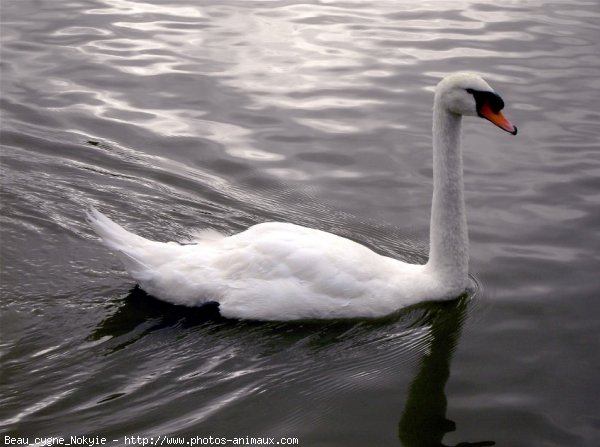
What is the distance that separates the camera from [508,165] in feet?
33.0

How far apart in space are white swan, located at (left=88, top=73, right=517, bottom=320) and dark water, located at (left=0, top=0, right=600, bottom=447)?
0.16 m

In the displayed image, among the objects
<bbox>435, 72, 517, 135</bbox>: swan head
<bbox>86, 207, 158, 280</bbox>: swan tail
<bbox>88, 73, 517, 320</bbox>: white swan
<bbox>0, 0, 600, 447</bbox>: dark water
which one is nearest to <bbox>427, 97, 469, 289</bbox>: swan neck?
<bbox>88, 73, 517, 320</bbox>: white swan

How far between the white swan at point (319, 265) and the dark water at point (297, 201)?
0.16 m

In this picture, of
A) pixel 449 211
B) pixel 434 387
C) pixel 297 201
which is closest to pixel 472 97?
pixel 449 211

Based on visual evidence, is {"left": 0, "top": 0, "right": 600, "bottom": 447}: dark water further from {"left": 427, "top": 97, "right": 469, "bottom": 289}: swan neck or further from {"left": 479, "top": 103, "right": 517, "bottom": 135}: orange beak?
{"left": 479, "top": 103, "right": 517, "bottom": 135}: orange beak

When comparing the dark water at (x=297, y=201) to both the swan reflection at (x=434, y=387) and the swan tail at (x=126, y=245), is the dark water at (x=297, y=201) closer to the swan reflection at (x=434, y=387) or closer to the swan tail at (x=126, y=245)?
the swan reflection at (x=434, y=387)

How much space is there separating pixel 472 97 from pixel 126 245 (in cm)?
287

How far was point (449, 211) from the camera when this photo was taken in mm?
7293

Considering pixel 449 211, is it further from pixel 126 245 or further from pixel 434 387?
pixel 126 245

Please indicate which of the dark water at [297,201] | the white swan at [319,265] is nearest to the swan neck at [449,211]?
the white swan at [319,265]

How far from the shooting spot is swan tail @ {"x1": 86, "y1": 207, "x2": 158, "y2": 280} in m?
7.16

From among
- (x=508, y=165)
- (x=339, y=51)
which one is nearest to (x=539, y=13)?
(x=339, y=51)

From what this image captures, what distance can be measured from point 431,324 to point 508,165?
3486 millimetres

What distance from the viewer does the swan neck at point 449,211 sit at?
7.21 metres
